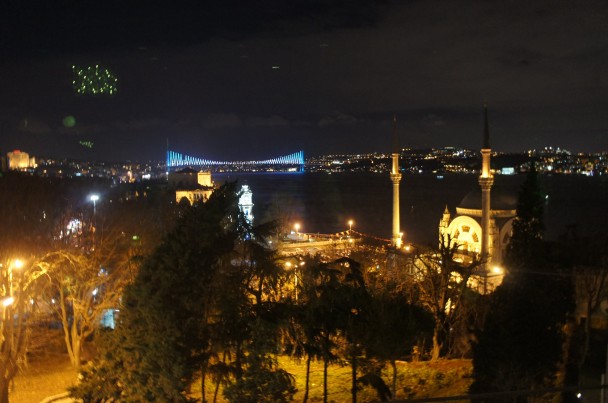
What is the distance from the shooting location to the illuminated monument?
20125 mm

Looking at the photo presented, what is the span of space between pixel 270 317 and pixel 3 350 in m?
4.12

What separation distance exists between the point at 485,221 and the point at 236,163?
303 feet

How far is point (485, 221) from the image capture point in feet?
65.6

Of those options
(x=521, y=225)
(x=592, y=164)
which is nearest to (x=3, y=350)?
(x=521, y=225)

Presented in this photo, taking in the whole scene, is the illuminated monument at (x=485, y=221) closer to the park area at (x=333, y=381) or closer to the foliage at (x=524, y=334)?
the foliage at (x=524, y=334)

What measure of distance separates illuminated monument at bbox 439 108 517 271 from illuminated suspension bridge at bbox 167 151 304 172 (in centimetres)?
7194

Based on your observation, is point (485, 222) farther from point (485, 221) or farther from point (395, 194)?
point (395, 194)

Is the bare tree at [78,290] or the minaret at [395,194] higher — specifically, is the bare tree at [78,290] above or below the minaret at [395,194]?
below

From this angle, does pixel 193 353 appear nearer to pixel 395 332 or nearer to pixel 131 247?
pixel 395 332

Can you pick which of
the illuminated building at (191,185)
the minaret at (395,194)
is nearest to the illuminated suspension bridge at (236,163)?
the illuminated building at (191,185)

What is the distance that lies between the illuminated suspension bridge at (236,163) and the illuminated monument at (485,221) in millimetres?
71943

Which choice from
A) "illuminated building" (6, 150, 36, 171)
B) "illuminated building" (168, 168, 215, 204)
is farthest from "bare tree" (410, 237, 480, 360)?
"illuminated building" (6, 150, 36, 171)

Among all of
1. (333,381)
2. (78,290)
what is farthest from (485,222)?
(78,290)

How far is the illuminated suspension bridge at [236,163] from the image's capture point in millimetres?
94588
